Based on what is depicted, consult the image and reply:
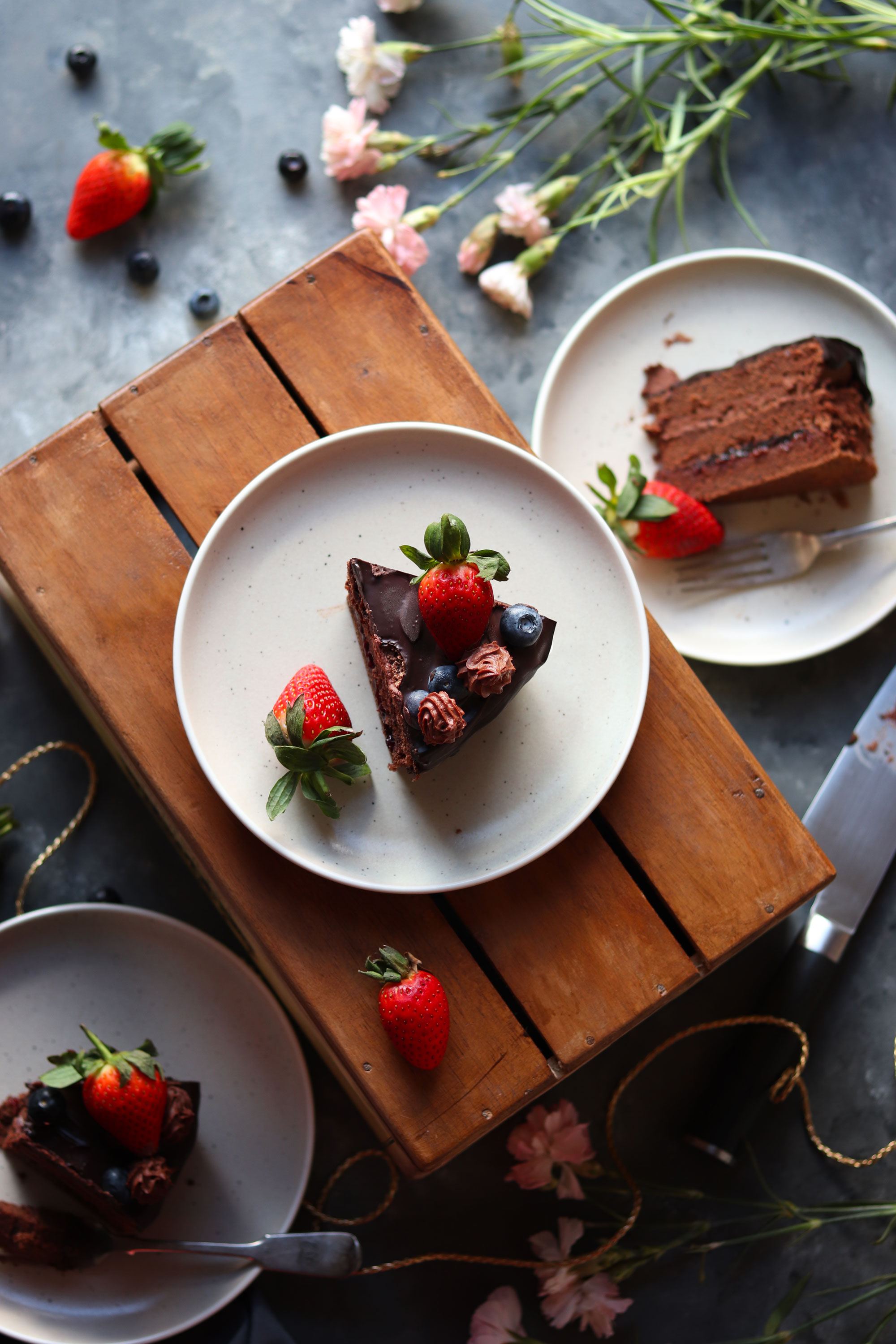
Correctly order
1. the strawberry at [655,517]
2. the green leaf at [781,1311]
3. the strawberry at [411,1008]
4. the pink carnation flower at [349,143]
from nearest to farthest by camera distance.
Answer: the strawberry at [411,1008] → the green leaf at [781,1311] → the strawberry at [655,517] → the pink carnation flower at [349,143]

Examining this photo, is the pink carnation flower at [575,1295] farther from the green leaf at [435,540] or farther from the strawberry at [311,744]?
the green leaf at [435,540]

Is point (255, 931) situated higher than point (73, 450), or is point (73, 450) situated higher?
point (73, 450)

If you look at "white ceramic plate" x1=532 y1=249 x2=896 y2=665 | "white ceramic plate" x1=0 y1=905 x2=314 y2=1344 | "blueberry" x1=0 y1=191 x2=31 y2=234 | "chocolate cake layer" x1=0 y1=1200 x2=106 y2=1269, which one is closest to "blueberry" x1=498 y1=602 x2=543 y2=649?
"white ceramic plate" x1=532 y1=249 x2=896 y2=665

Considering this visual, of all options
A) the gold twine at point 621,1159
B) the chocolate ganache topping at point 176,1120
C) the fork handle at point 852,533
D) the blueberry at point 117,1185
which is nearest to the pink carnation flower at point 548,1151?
the gold twine at point 621,1159

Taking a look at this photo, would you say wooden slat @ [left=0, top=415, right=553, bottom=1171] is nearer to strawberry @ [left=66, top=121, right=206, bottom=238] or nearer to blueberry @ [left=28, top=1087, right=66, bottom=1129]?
blueberry @ [left=28, top=1087, right=66, bottom=1129]

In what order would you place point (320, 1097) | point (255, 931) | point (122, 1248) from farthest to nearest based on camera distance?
point (320, 1097), point (122, 1248), point (255, 931)

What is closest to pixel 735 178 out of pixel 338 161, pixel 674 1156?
pixel 338 161

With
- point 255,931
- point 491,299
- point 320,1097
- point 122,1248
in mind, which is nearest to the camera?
point 255,931

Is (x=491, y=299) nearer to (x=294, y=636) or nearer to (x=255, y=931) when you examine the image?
(x=294, y=636)
